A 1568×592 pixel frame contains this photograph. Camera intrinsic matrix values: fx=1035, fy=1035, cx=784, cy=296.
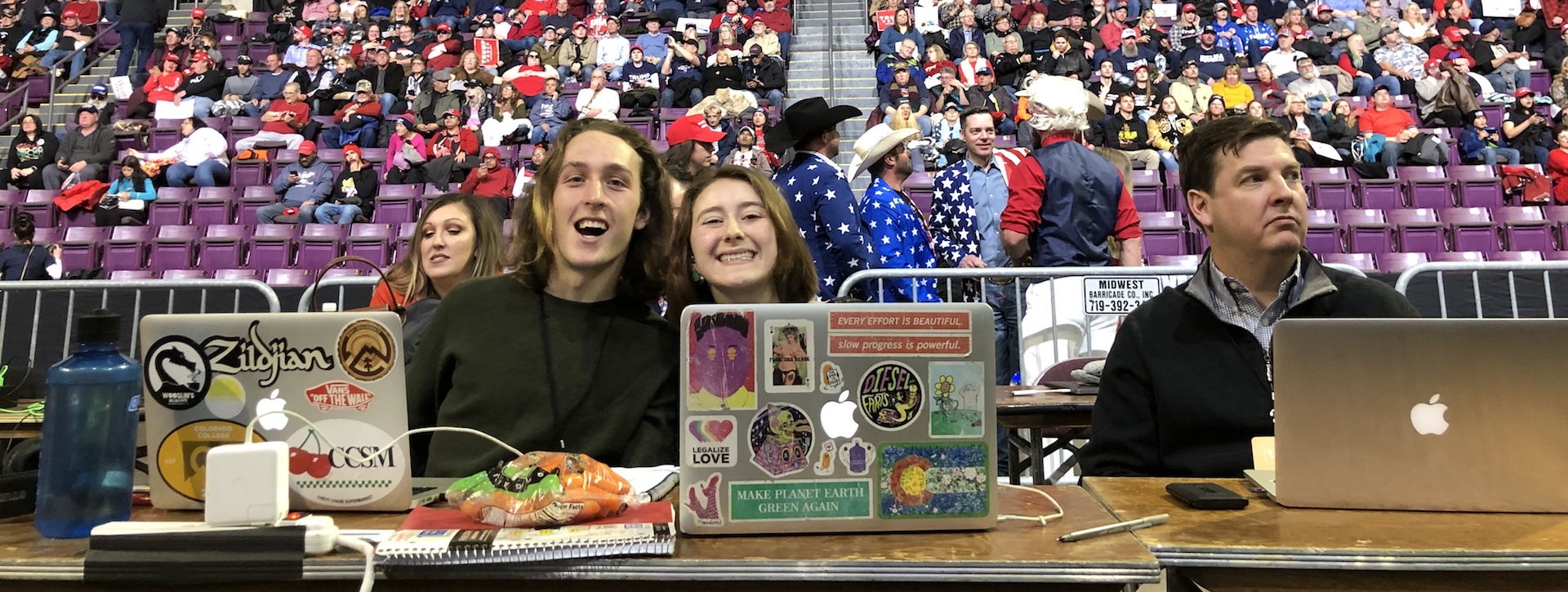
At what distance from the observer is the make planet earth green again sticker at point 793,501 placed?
4.15 ft

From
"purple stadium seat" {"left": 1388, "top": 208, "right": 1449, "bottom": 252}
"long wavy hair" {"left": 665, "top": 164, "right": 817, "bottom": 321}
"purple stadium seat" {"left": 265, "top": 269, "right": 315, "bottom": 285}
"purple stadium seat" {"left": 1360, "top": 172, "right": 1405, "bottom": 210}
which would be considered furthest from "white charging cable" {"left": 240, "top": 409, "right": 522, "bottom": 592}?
"purple stadium seat" {"left": 1360, "top": 172, "right": 1405, "bottom": 210}

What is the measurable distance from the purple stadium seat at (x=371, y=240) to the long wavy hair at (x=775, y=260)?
7.34 meters

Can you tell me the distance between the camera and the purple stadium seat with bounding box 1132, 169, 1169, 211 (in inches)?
363

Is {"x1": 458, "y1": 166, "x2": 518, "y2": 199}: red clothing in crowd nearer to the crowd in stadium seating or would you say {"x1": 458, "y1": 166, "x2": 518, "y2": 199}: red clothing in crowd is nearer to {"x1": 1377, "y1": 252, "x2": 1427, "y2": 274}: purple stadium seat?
the crowd in stadium seating

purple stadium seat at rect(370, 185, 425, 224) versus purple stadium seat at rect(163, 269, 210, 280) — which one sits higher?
purple stadium seat at rect(370, 185, 425, 224)

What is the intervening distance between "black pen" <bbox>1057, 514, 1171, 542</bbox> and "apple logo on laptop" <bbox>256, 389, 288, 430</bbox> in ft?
3.32

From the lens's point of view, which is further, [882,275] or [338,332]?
[882,275]

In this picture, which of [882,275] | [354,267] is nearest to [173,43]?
[354,267]

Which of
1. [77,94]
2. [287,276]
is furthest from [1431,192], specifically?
[77,94]

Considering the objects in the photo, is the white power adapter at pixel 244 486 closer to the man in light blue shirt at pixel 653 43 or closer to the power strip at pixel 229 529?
the power strip at pixel 229 529

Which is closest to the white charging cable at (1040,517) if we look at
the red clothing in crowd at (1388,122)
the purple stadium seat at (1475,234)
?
the purple stadium seat at (1475,234)

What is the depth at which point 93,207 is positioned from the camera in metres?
10.1

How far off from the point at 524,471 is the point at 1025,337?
11.6 feet

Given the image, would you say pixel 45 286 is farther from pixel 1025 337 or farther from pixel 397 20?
pixel 397 20
